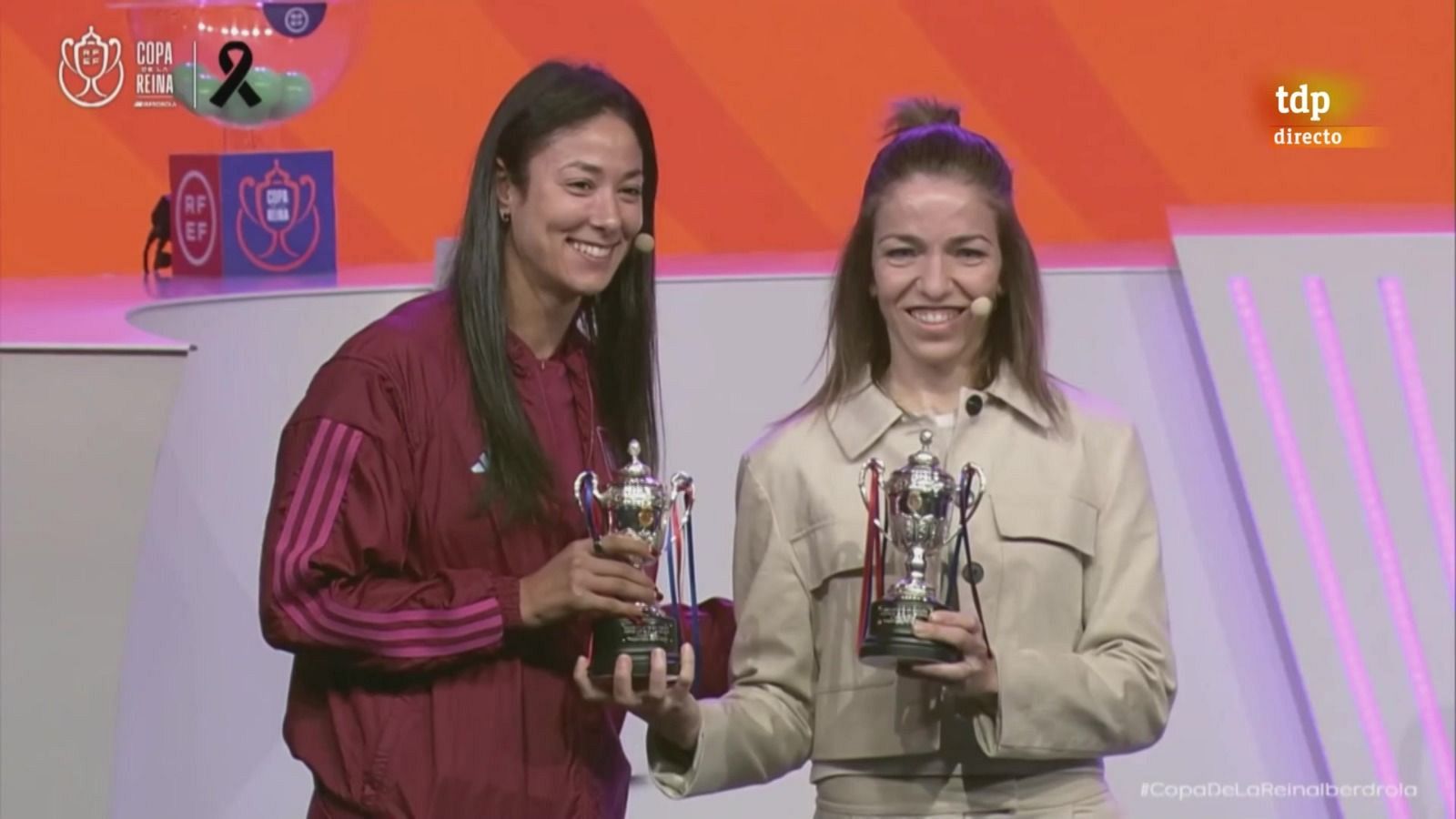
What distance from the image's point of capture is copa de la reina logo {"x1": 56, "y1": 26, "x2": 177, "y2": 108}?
4.90 m

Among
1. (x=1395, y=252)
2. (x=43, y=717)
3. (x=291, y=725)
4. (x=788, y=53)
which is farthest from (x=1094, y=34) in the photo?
(x=291, y=725)

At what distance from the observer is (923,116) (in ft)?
8.11

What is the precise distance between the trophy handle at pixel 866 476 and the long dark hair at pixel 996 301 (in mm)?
115

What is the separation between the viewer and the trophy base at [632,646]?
2.20m

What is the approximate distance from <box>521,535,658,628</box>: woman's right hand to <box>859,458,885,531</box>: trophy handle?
0.24 m

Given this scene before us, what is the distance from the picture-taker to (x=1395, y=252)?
399cm

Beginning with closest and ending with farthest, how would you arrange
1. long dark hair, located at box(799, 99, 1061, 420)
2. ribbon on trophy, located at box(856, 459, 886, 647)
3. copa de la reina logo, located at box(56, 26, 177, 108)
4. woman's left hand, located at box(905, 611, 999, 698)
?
woman's left hand, located at box(905, 611, 999, 698) < ribbon on trophy, located at box(856, 459, 886, 647) < long dark hair, located at box(799, 99, 1061, 420) < copa de la reina logo, located at box(56, 26, 177, 108)

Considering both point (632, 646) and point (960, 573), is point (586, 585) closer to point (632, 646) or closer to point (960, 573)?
point (632, 646)

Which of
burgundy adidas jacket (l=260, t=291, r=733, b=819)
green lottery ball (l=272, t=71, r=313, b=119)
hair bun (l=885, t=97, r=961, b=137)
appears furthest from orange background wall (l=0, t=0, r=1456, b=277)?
burgundy adidas jacket (l=260, t=291, r=733, b=819)

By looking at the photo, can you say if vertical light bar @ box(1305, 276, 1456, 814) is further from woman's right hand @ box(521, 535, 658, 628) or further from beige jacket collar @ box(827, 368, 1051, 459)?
woman's right hand @ box(521, 535, 658, 628)

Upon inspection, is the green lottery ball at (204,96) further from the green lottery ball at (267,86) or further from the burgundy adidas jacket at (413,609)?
the burgundy adidas jacket at (413,609)

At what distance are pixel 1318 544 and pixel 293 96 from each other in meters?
2.42

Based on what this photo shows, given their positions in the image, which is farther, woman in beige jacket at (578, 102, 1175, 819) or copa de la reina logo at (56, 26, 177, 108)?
copa de la reina logo at (56, 26, 177, 108)

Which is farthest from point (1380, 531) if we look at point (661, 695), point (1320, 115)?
point (661, 695)
